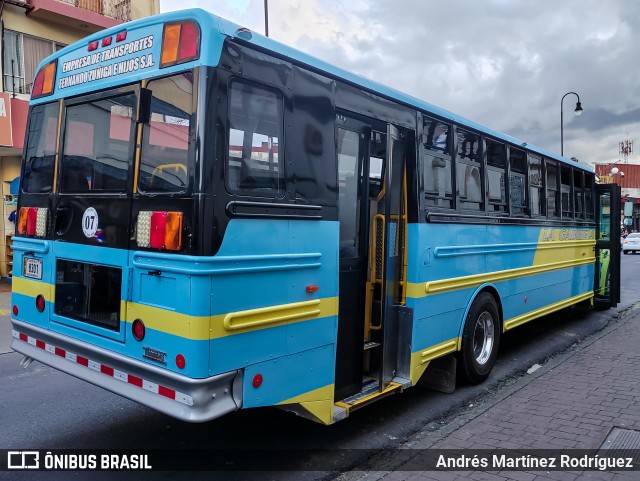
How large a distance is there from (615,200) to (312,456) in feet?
27.8

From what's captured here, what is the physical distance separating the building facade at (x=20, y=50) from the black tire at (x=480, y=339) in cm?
1148

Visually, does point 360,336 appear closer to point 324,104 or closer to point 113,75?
point 324,104

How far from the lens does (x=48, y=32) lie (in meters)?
14.4

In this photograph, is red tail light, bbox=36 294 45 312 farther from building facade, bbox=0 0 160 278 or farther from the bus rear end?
building facade, bbox=0 0 160 278

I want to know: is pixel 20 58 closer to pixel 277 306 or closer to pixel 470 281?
pixel 470 281

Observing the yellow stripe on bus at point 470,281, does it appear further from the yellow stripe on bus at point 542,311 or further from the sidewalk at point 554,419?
the sidewalk at point 554,419

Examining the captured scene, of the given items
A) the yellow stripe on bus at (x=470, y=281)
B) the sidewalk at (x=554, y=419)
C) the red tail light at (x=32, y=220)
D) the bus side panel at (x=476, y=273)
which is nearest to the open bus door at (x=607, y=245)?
the bus side panel at (x=476, y=273)

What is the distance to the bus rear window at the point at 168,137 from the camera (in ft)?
10.8

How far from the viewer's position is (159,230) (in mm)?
3363

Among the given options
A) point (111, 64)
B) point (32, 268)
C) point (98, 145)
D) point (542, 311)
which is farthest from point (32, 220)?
point (542, 311)

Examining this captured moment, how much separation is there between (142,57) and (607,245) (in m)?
9.45

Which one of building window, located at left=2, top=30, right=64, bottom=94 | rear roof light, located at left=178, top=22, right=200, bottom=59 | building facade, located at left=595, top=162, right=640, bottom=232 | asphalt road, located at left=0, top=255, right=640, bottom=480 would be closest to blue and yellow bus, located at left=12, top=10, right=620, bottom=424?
rear roof light, located at left=178, top=22, right=200, bottom=59

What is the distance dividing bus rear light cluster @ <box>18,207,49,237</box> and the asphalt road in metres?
1.75

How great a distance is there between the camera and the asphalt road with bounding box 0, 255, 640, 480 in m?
4.29
